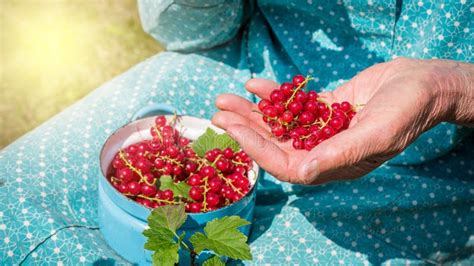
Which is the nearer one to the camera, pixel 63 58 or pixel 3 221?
pixel 3 221

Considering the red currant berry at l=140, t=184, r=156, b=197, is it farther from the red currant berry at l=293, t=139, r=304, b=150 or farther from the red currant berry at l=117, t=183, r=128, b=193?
the red currant berry at l=293, t=139, r=304, b=150

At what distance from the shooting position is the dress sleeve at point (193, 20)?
182 centimetres

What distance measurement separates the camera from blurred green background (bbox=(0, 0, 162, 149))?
279 centimetres

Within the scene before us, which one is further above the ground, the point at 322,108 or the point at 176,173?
the point at 322,108

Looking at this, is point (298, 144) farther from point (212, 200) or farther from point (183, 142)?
point (183, 142)

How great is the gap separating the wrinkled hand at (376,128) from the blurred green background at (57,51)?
152 cm

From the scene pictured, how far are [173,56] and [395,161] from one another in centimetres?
77

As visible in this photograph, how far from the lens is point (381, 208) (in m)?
1.60

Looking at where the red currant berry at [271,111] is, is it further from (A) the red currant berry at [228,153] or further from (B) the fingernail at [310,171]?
(B) the fingernail at [310,171]

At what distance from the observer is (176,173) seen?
5.09ft

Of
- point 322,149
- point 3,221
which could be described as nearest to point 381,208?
point 322,149

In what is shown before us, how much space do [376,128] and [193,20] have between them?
818mm

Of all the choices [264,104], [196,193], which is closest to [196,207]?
[196,193]

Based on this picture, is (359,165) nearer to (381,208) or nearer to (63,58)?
(381,208)
